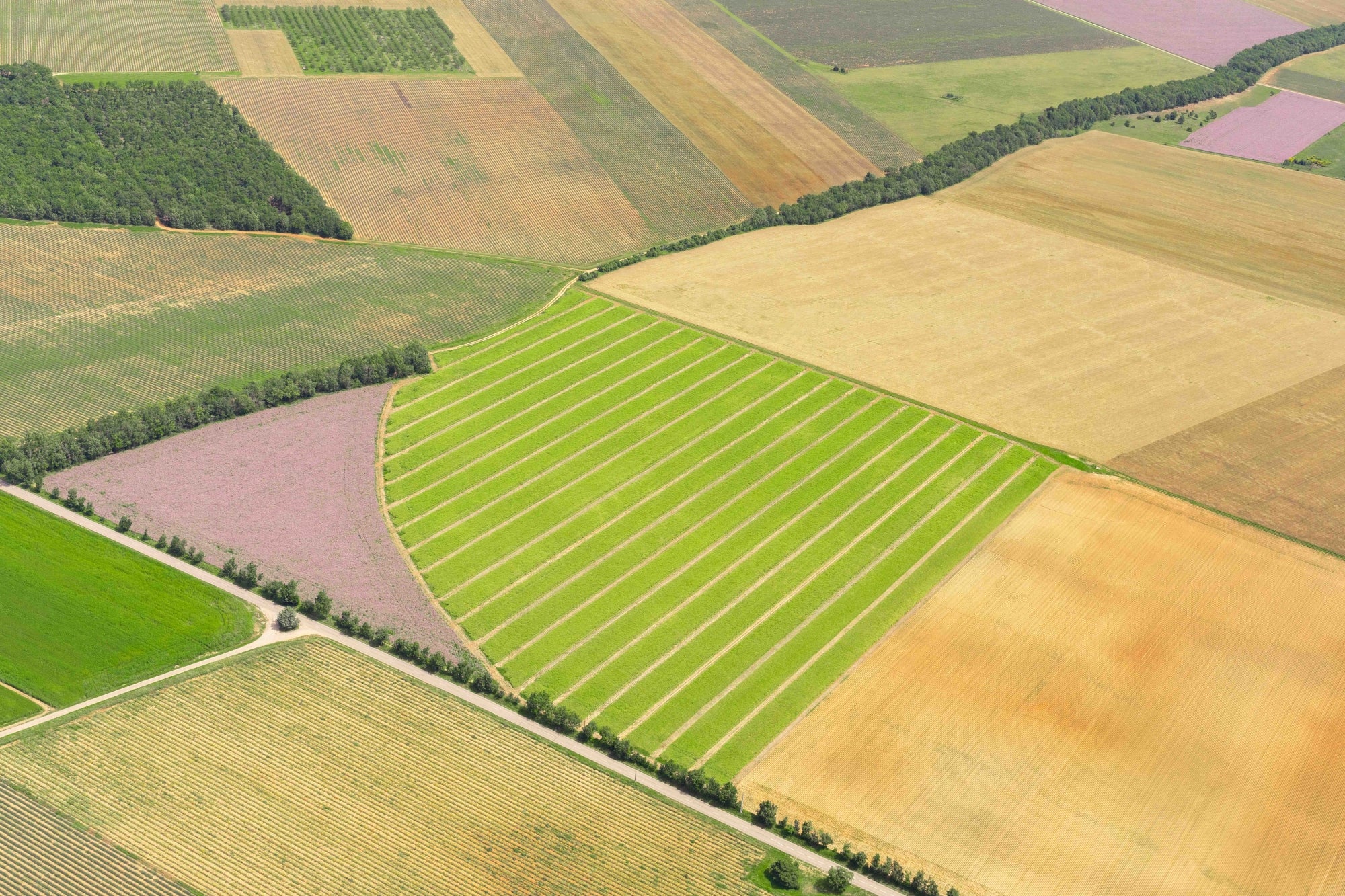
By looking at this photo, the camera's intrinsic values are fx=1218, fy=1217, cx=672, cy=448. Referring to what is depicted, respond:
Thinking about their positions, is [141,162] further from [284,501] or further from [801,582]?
[801,582]

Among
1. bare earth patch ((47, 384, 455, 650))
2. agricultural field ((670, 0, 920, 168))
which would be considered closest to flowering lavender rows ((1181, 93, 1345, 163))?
agricultural field ((670, 0, 920, 168))

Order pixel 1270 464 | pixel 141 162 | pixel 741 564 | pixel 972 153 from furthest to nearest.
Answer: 1. pixel 972 153
2. pixel 141 162
3. pixel 1270 464
4. pixel 741 564

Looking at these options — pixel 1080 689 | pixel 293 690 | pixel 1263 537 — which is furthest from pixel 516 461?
pixel 1263 537

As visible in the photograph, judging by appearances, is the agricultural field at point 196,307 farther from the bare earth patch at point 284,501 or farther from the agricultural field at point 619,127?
the agricultural field at point 619,127

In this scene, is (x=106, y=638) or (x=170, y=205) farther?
(x=170, y=205)

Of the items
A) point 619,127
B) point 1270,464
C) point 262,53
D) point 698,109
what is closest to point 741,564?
point 1270,464

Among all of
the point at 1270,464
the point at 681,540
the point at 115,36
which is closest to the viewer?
the point at 681,540

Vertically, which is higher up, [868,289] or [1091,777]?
[868,289]

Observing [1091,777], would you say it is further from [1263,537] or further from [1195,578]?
[1263,537]
